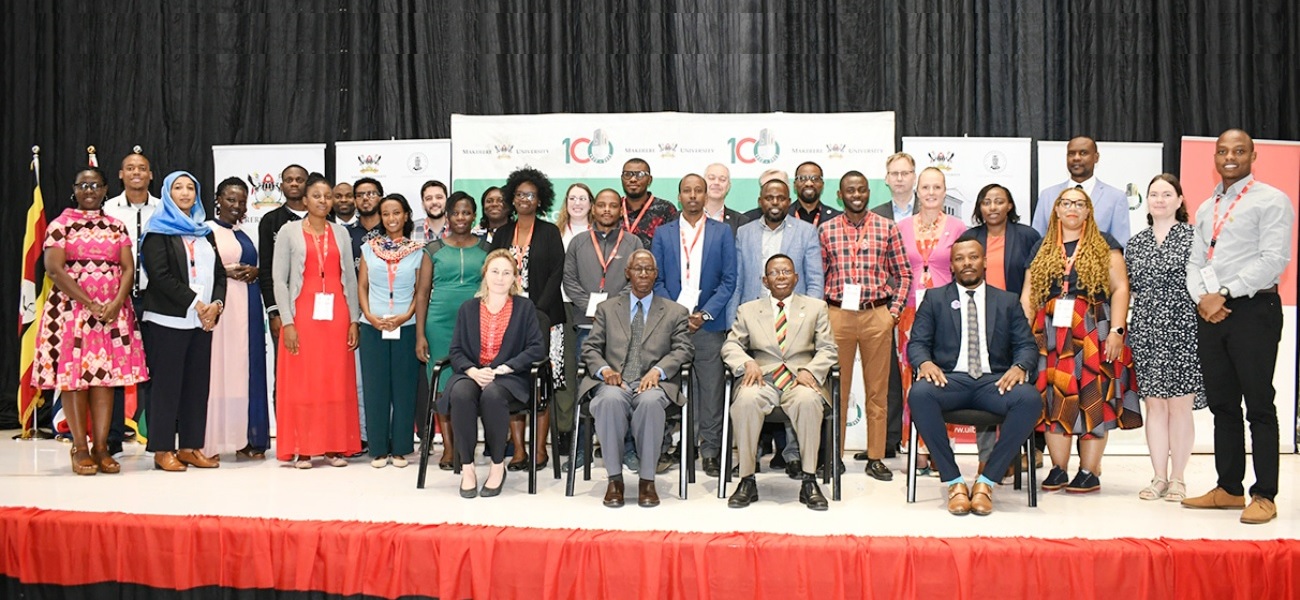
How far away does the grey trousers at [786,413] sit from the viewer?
14.6 feet

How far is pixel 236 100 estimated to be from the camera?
7.45 metres

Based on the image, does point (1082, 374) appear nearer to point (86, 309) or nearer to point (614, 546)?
point (614, 546)

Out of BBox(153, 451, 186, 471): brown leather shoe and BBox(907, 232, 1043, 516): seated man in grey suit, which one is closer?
BBox(907, 232, 1043, 516): seated man in grey suit

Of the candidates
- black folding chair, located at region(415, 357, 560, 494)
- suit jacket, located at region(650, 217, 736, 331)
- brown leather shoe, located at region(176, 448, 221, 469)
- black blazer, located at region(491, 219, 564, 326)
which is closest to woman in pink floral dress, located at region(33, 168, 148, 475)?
brown leather shoe, located at region(176, 448, 221, 469)

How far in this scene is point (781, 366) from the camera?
4.70 m

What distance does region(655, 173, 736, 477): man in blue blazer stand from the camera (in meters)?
5.16

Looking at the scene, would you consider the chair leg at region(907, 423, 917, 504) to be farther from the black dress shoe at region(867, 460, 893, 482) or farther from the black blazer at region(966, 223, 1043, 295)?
the black blazer at region(966, 223, 1043, 295)

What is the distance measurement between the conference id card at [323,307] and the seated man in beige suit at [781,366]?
214 cm

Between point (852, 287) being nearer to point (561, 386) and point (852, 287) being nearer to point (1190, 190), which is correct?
point (561, 386)

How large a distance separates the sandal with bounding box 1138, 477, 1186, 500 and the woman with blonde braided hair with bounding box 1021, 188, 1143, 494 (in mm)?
227

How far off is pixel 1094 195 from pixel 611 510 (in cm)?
320

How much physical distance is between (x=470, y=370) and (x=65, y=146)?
4807 millimetres

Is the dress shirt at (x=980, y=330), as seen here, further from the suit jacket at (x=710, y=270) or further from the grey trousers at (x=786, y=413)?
the suit jacket at (x=710, y=270)

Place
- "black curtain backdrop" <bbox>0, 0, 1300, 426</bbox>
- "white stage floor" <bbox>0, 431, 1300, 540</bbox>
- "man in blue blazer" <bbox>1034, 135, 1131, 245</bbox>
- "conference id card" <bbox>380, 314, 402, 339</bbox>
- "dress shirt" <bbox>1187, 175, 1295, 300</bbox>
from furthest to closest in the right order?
1. "black curtain backdrop" <bbox>0, 0, 1300, 426</bbox>
2. "conference id card" <bbox>380, 314, 402, 339</bbox>
3. "man in blue blazer" <bbox>1034, 135, 1131, 245</bbox>
4. "dress shirt" <bbox>1187, 175, 1295, 300</bbox>
5. "white stage floor" <bbox>0, 431, 1300, 540</bbox>
